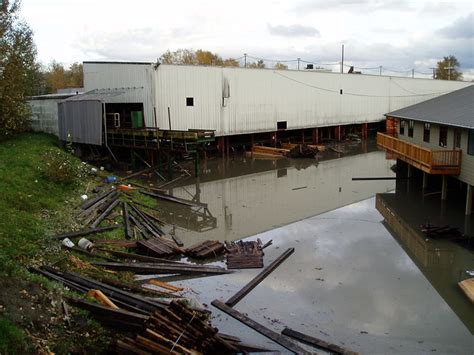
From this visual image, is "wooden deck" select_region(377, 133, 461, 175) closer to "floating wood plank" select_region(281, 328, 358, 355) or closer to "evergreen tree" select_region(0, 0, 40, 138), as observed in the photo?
"floating wood plank" select_region(281, 328, 358, 355)

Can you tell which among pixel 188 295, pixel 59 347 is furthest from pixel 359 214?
pixel 59 347

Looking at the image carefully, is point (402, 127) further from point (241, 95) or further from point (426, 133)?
point (241, 95)

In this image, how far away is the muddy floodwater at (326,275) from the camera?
10414 mm

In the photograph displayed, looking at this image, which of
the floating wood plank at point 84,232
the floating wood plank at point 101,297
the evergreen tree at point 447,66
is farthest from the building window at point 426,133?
the evergreen tree at point 447,66

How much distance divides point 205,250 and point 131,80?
69.5 ft

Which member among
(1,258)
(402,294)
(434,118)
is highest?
(434,118)

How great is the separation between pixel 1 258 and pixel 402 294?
9999 mm

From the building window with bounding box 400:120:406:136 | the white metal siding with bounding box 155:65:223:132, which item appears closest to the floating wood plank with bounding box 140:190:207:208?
the white metal siding with bounding box 155:65:223:132

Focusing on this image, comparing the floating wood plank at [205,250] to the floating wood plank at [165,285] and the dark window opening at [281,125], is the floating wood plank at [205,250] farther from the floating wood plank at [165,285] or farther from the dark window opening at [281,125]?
the dark window opening at [281,125]

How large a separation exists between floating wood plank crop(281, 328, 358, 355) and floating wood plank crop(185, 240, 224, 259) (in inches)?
209

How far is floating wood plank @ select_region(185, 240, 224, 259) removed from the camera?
15.1m

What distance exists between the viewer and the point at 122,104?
112 feet

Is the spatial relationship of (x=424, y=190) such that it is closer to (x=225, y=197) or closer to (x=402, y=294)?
(x=225, y=197)

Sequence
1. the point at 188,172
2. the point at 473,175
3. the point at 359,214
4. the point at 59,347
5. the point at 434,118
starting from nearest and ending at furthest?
the point at 59,347, the point at 473,175, the point at 359,214, the point at 434,118, the point at 188,172
